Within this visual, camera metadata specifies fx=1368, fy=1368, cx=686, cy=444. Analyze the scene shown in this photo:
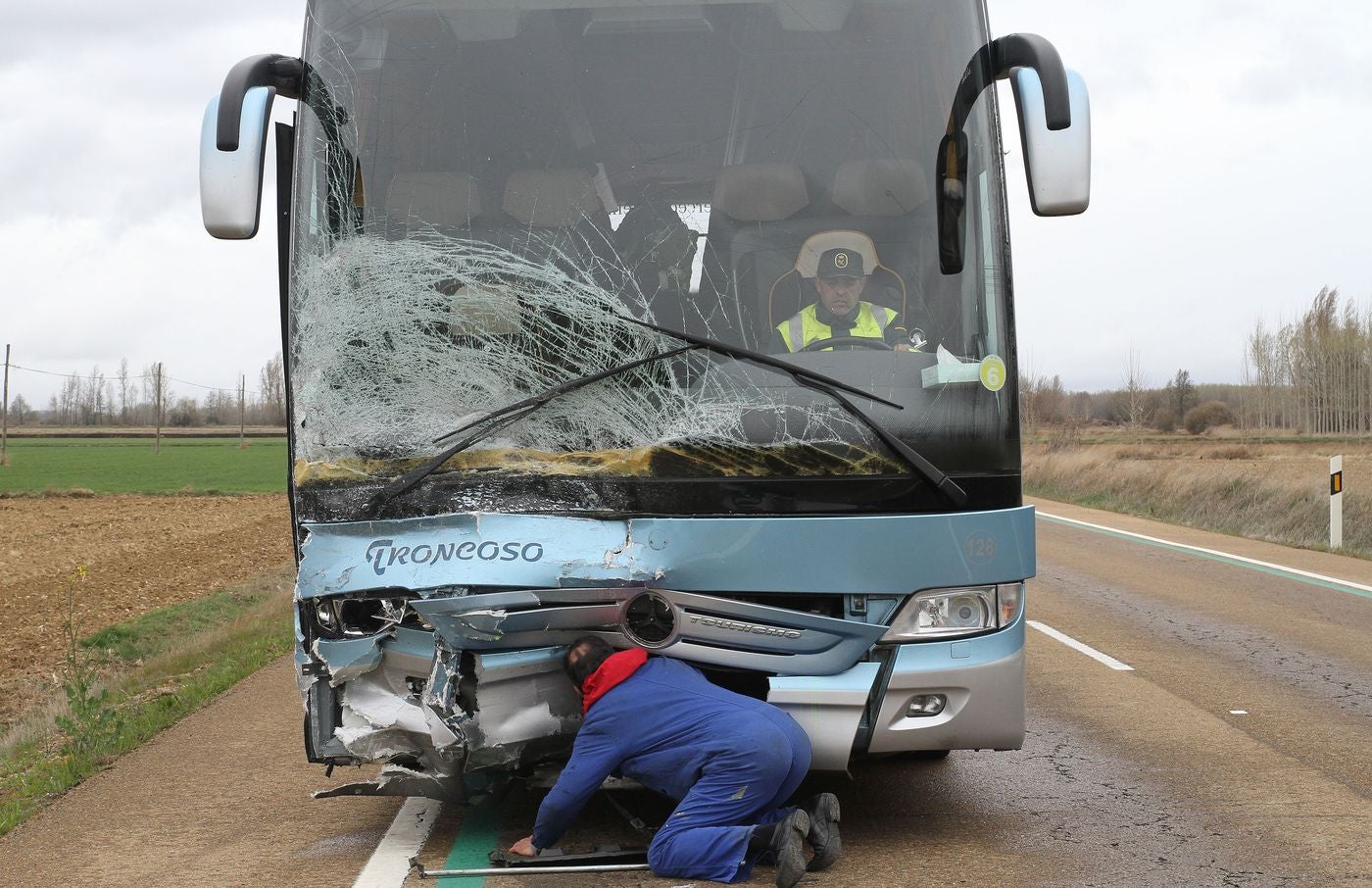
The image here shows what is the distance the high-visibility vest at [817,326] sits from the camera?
184 inches

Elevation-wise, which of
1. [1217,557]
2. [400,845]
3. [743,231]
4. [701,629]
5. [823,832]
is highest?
[743,231]

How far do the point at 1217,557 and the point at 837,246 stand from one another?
1332 cm

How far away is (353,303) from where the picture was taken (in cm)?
492

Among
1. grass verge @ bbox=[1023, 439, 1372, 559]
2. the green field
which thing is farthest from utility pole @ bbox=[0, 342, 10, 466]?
grass verge @ bbox=[1023, 439, 1372, 559]

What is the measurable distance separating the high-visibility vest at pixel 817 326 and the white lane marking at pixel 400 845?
7.46 feet

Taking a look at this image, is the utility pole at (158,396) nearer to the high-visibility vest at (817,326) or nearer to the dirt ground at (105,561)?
the dirt ground at (105,561)

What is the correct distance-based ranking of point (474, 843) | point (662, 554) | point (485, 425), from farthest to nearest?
point (474, 843), point (485, 425), point (662, 554)

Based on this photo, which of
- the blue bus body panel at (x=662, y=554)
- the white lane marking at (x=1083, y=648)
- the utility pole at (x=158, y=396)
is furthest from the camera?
the utility pole at (x=158, y=396)

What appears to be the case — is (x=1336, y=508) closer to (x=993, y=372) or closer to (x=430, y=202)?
(x=993, y=372)

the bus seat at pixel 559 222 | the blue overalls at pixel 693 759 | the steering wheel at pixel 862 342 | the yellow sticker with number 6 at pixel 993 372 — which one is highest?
the bus seat at pixel 559 222

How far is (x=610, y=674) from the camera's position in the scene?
4594 millimetres

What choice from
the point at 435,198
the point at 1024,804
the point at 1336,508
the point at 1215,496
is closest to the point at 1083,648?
the point at 1024,804

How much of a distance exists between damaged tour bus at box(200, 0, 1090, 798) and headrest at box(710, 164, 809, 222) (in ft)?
0.04

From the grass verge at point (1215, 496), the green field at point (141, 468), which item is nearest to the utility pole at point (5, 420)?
the green field at point (141, 468)
